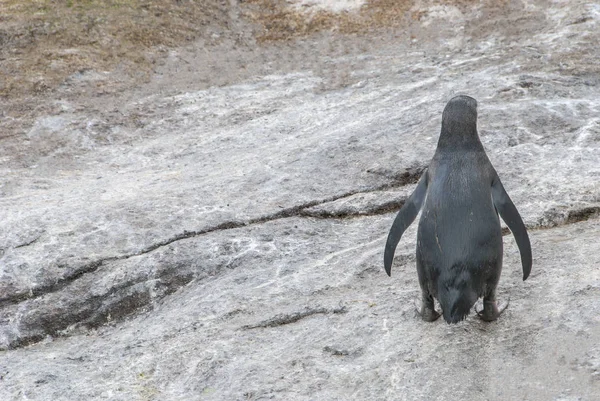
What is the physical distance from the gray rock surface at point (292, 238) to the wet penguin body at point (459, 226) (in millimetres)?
270

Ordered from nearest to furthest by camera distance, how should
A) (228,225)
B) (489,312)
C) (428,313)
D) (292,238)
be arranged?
(489,312) < (428,313) < (292,238) < (228,225)

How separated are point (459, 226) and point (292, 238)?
1.93 metres

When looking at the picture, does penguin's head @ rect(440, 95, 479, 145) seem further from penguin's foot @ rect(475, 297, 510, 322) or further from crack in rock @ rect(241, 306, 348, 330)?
crack in rock @ rect(241, 306, 348, 330)

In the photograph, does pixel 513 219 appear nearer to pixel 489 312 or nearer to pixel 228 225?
pixel 489 312

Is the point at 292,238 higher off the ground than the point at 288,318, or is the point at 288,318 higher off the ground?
the point at 292,238

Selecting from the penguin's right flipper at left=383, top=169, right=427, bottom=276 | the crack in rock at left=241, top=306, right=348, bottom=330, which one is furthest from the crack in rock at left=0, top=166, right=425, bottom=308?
the penguin's right flipper at left=383, top=169, right=427, bottom=276

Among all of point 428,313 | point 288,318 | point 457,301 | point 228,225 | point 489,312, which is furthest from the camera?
point 228,225

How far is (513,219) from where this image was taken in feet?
15.4

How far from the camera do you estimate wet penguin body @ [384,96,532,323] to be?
4.49 meters

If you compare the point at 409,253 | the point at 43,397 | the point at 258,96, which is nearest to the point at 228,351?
the point at 43,397

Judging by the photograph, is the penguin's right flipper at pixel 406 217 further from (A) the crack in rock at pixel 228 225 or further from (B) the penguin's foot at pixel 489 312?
(A) the crack in rock at pixel 228 225

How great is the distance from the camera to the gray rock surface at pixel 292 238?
4566 mm

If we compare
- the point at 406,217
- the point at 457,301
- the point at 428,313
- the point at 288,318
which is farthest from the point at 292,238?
the point at 457,301

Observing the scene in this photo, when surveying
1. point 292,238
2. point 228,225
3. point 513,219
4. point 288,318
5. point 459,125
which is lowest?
point 288,318
